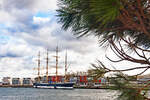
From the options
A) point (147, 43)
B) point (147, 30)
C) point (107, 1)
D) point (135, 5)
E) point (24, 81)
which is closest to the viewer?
point (107, 1)

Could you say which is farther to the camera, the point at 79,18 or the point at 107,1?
the point at 79,18

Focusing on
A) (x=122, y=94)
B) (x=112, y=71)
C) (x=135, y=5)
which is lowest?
(x=122, y=94)

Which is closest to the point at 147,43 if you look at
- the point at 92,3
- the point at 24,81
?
the point at 92,3

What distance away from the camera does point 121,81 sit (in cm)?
335

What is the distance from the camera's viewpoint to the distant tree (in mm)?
2354

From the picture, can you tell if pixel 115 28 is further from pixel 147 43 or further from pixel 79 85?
pixel 79 85

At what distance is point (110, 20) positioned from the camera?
2.48m

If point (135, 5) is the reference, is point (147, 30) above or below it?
below

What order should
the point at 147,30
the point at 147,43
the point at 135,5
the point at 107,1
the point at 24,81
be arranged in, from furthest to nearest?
the point at 24,81 < the point at 147,43 < the point at 147,30 < the point at 135,5 < the point at 107,1

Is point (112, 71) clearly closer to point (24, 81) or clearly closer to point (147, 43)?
point (147, 43)

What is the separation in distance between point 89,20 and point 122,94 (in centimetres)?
103

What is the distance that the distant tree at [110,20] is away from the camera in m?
2.35

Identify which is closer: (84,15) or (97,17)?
(97,17)

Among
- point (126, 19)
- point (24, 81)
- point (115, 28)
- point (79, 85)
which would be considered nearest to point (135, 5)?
point (126, 19)
